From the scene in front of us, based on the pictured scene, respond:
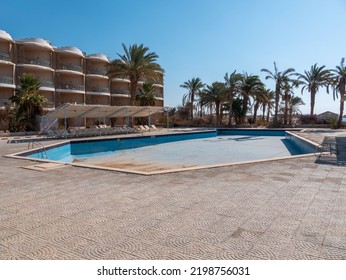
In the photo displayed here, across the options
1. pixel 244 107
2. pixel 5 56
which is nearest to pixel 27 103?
pixel 5 56

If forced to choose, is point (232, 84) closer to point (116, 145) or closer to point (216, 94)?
point (216, 94)

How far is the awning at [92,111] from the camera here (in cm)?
2147

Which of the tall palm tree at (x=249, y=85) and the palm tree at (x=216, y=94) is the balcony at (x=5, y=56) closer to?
the palm tree at (x=216, y=94)

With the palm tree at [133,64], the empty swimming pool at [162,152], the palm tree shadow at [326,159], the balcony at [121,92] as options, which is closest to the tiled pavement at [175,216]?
the palm tree shadow at [326,159]

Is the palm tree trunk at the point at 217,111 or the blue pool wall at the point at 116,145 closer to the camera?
the blue pool wall at the point at 116,145

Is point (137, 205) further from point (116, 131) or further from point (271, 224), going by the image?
point (116, 131)

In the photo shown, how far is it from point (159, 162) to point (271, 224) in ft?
31.8

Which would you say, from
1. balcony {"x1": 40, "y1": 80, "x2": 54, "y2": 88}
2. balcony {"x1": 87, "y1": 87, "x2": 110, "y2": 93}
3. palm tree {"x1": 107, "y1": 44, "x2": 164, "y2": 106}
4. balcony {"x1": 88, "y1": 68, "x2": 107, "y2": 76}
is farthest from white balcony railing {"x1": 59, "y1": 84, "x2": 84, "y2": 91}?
palm tree {"x1": 107, "y1": 44, "x2": 164, "y2": 106}

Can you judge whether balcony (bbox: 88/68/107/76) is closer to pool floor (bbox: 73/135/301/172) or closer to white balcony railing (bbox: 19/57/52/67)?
white balcony railing (bbox: 19/57/52/67)

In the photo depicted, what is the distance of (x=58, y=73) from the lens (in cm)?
3581

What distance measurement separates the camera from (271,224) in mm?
4074

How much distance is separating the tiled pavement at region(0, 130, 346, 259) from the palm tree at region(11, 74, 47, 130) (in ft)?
67.2

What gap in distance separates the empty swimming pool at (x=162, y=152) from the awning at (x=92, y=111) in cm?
344
